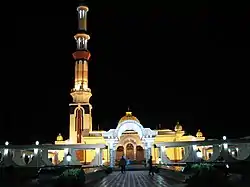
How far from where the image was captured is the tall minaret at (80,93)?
141 feet

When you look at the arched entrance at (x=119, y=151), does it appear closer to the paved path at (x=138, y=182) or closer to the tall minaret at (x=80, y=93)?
the tall minaret at (x=80, y=93)

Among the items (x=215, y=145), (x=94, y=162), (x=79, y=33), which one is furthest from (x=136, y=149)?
(x=79, y=33)

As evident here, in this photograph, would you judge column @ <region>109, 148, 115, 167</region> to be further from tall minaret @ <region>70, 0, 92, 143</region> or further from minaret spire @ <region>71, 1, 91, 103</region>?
minaret spire @ <region>71, 1, 91, 103</region>

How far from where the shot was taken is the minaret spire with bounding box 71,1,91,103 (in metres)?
44.6

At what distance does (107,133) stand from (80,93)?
39.3 ft

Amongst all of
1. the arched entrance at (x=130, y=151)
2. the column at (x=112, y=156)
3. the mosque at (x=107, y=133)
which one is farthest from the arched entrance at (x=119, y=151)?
the column at (x=112, y=156)

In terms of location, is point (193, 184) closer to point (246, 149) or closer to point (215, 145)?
point (215, 145)

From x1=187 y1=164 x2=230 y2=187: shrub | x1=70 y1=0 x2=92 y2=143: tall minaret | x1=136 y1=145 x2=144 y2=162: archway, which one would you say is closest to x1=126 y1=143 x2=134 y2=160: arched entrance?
x1=136 y1=145 x2=144 y2=162: archway

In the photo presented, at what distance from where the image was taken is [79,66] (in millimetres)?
46250

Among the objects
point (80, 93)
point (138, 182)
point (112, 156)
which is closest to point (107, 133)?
point (112, 156)

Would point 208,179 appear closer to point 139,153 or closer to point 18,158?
point 18,158

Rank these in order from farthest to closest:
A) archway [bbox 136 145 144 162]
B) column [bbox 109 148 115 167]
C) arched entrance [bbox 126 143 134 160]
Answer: archway [bbox 136 145 144 162] → arched entrance [bbox 126 143 134 160] → column [bbox 109 148 115 167]

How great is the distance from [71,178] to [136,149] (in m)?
28.6

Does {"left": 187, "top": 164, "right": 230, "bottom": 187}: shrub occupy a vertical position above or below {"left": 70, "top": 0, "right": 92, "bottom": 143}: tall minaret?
below
